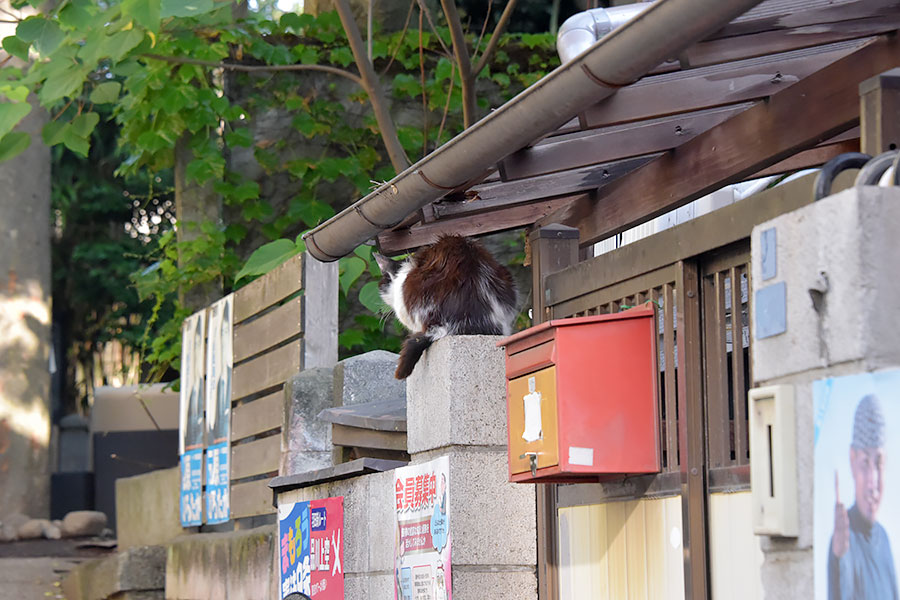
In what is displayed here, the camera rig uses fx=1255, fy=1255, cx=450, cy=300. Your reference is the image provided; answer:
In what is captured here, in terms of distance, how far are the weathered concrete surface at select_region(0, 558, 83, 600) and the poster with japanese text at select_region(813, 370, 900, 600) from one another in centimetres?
1006

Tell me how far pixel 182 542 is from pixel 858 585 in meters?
7.67

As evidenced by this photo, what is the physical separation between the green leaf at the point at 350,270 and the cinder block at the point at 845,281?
5980mm

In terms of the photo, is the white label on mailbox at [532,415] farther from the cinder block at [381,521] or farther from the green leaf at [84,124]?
the green leaf at [84,124]

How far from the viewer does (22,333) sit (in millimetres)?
15609

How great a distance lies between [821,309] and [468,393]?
9.31 ft

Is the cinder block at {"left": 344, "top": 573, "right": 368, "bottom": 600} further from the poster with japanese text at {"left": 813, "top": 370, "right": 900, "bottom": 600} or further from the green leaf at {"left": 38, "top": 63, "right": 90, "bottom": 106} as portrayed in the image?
the poster with japanese text at {"left": 813, "top": 370, "right": 900, "bottom": 600}

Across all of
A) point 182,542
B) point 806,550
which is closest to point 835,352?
point 806,550

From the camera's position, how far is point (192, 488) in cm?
1001

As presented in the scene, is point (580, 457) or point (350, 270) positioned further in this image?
point (350, 270)

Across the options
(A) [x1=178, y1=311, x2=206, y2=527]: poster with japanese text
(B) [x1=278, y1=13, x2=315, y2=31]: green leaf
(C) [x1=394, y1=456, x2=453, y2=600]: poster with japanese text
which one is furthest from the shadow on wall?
(C) [x1=394, y1=456, x2=453, y2=600]: poster with japanese text

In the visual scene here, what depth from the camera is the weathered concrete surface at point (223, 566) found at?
25.8 ft

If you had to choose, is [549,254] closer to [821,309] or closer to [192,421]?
[821,309]

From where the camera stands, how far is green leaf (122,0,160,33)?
700 centimetres

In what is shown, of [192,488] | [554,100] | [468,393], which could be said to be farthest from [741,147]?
[192,488]
